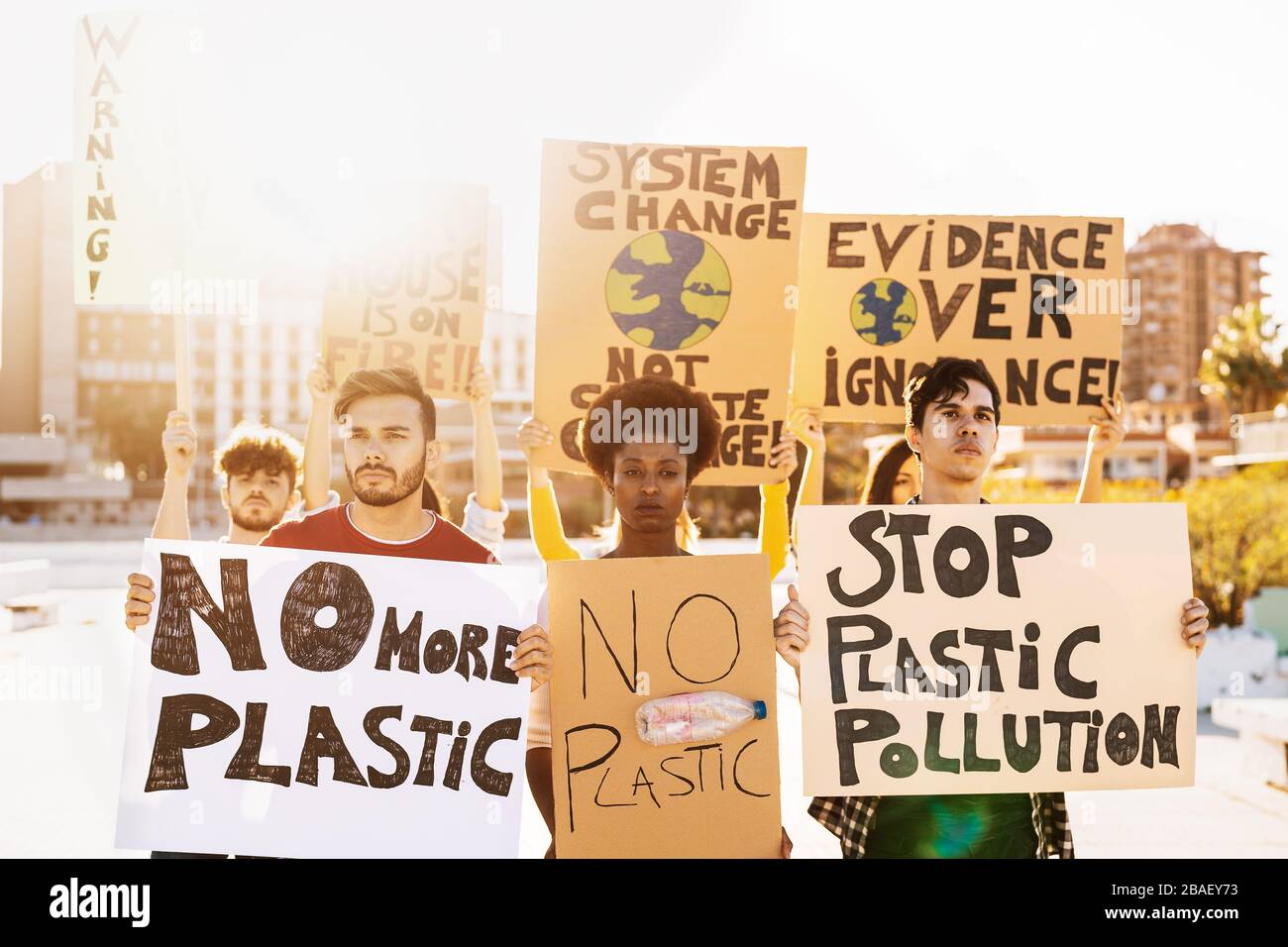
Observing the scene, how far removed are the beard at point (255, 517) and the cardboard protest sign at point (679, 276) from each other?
1003 millimetres

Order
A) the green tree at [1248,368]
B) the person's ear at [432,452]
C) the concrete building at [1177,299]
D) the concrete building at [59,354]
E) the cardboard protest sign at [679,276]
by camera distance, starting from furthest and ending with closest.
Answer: the concrete building at [1177,299]
the concrete building at [59,354]
the green tree at [1248,368]
the cardboard protest sign at [679,276]
the person's ear at [432,452]

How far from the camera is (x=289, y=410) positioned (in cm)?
8381

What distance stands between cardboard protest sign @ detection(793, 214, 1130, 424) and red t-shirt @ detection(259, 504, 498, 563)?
1408 mm

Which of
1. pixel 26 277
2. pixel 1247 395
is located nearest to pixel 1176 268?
pixel 1247 395

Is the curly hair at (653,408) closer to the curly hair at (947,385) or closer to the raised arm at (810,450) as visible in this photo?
the raised arm at (810,450)

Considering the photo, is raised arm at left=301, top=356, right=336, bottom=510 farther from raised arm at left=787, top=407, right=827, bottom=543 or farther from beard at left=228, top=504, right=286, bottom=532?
raised arm at left=787, top=407, right=827, bottom=543

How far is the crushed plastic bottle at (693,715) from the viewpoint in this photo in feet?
8.74

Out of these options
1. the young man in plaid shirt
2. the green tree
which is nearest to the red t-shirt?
the young man in plaid shirt

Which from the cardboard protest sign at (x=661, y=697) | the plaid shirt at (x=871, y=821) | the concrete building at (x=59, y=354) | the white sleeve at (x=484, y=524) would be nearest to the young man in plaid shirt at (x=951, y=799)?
the plaid shirt at (x=871, y=821)

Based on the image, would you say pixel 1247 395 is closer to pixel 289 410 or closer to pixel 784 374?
pixel 784 374

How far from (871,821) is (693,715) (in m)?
0.60

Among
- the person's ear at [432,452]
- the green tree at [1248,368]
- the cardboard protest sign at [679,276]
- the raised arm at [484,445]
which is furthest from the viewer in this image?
the green tree at [1248,368]

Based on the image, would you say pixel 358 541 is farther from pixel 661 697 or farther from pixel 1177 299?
pixel 1177 299

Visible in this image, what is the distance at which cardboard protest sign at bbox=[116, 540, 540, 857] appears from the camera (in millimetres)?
2689
